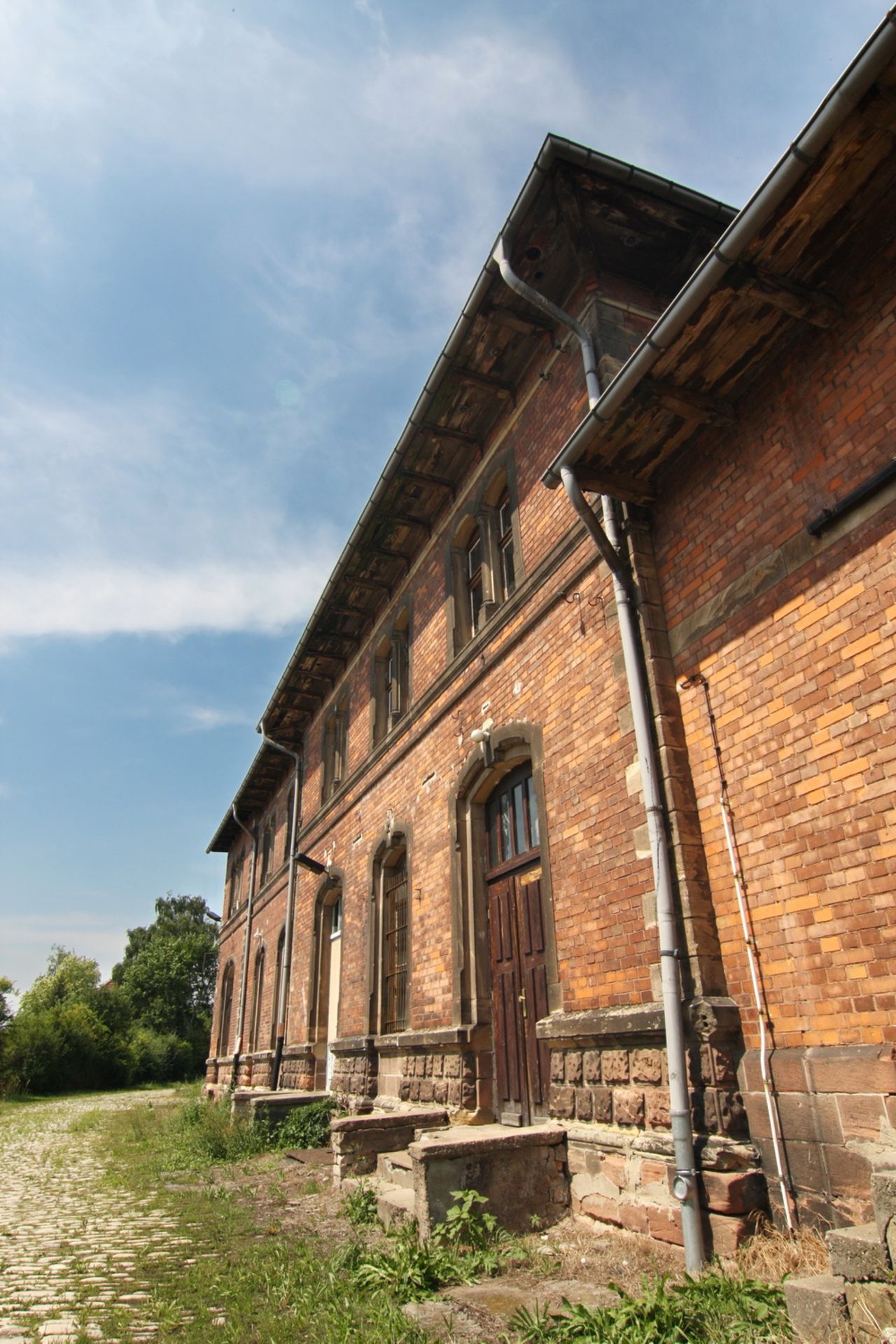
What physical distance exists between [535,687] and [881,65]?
4748 millimetres

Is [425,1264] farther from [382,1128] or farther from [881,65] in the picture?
[881,65]

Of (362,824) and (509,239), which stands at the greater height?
(509,239)

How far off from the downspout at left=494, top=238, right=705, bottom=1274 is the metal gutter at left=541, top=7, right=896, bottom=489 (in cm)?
59

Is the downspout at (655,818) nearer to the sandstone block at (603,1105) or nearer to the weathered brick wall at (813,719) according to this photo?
the weathered brick wall at (813,719)

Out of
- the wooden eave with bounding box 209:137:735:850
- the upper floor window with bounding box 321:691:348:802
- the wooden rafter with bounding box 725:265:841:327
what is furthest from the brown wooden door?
the upper floor window with bounding box 321:691:348:802

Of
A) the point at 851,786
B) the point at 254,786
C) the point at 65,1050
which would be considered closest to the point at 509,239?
the point at 851,786

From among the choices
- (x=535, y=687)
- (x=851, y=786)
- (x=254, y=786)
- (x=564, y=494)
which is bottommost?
(x=851, y=786)

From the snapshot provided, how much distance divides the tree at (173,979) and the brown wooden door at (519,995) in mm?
41482

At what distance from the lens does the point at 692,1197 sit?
441cm

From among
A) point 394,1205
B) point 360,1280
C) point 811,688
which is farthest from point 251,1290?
point 811,688

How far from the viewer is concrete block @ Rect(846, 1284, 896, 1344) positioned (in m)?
2.70

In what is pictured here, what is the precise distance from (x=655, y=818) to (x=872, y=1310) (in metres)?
2.75

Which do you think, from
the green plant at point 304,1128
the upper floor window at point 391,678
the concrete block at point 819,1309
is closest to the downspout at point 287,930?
the upper floor window at point 391,678

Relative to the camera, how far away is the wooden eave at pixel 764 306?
13.9ft
